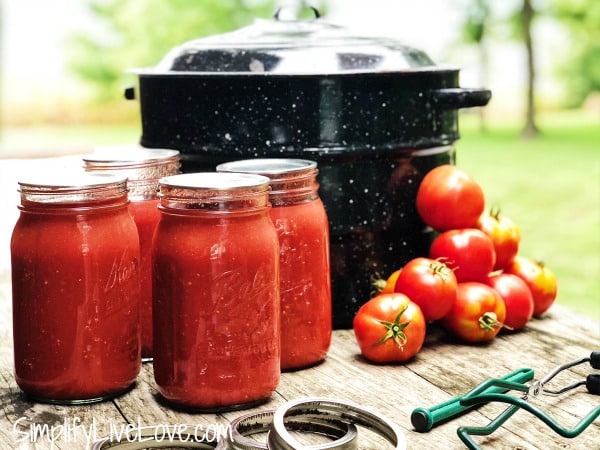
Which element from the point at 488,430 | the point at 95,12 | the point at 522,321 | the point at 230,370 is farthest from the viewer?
the point at 95,12

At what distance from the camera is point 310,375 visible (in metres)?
1.37

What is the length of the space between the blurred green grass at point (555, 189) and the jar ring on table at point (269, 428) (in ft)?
9.51

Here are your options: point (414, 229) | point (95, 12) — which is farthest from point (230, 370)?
point (95, 12)

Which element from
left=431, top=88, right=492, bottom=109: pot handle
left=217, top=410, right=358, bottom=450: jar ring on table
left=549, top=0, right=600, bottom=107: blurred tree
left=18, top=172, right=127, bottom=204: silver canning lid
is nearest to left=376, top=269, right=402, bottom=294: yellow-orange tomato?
left=431, top=88, right=492, bottom=109: pot handle

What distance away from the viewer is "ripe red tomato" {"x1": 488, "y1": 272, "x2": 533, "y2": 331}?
5.10 feet

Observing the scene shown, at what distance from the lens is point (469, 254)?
1.54 m

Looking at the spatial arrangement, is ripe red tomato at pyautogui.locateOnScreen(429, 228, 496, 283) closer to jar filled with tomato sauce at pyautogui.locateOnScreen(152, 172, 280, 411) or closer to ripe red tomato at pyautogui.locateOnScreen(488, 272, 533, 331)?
ripe red tomato at pyautogui.locateOnScreen(488, 272, 533, 331)

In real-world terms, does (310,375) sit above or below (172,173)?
below

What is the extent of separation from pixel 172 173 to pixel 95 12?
1012cm

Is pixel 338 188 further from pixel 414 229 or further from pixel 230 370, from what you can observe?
pixel 230 370

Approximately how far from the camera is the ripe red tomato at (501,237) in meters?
1.62

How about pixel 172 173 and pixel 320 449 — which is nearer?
pixel 320 449

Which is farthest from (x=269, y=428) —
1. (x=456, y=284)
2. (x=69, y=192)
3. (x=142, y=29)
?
(x=142, y=29)

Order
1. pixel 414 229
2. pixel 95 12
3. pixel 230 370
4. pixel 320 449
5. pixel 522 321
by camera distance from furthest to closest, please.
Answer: pixel 95 12, pixel 414 229, pixel 522 321, pixel 230 370, pixel 320 449
